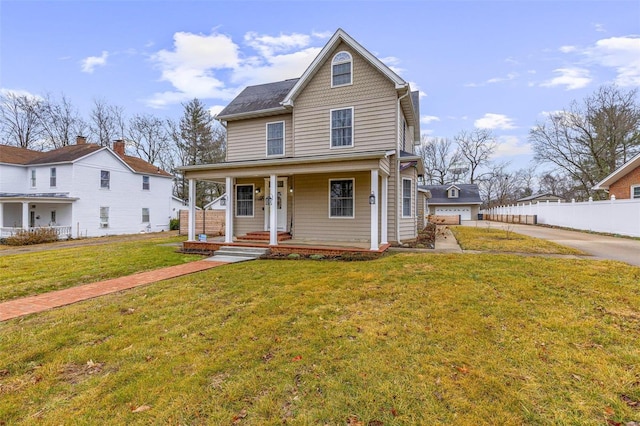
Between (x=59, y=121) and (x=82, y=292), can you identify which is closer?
(x=82, y=292)

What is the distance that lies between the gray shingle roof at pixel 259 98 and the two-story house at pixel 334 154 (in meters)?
0.20

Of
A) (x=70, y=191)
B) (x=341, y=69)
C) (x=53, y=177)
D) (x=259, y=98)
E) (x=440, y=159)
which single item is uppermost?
(x=440, y=159)

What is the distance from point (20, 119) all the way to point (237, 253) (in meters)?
32.9

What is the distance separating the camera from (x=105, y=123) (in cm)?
3186

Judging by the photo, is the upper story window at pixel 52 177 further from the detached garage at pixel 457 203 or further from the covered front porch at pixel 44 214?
the detached garage at pixel 457 203

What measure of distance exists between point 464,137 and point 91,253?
4905cm

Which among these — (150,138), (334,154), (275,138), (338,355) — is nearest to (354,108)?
(334,154)

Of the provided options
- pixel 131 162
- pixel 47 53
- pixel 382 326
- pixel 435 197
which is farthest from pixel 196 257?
pixel 435 197

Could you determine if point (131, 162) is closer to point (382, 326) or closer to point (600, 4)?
point (382, 326)

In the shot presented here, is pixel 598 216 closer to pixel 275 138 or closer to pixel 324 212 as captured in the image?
pixel 324 212

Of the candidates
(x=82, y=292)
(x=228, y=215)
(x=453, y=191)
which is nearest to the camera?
(x=82, y=292)

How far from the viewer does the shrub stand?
1761cm

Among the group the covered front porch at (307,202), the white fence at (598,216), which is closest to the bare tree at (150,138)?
the covered front porch at (307,202)

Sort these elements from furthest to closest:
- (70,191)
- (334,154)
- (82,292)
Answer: (70,191) < (334,154) < (82,292)
